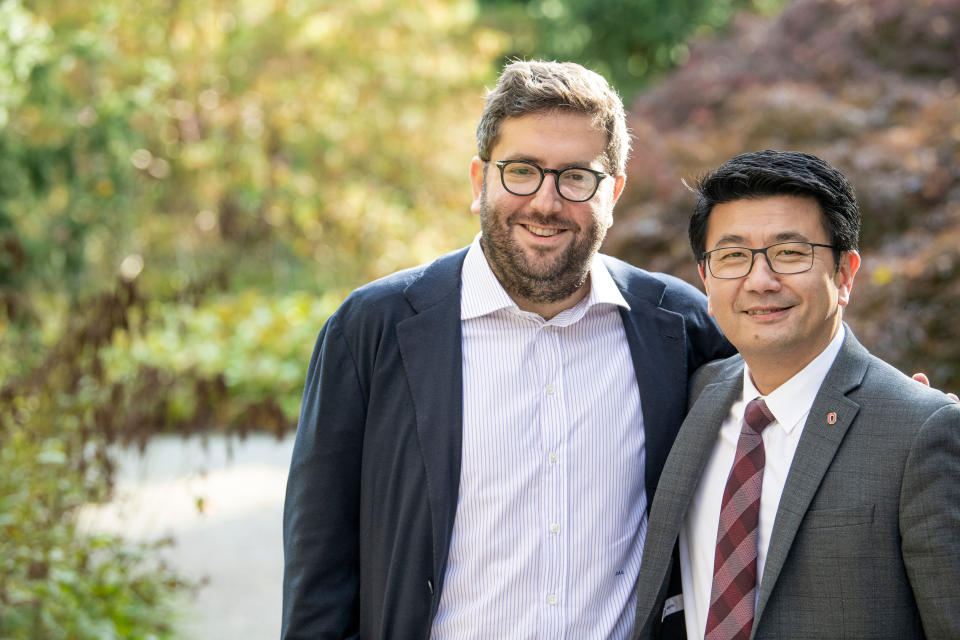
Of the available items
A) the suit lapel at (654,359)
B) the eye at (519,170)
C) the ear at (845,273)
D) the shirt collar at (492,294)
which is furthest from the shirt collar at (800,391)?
the eye at (519,170)

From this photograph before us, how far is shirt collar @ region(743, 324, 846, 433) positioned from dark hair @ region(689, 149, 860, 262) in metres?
0.23

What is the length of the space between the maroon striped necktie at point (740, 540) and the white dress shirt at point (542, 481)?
34 centimetres

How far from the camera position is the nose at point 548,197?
244 cm

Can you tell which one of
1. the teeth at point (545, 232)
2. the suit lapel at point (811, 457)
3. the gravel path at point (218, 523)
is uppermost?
the teeth at point (545, 232)

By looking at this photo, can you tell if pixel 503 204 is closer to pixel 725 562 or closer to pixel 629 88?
pixel 725 562

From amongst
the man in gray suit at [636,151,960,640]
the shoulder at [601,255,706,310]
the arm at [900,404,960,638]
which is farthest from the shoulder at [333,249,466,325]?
the arm at [900,404,960,638]

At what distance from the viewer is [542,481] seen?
238 centimetres

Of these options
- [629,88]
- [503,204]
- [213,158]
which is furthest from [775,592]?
[629,88]

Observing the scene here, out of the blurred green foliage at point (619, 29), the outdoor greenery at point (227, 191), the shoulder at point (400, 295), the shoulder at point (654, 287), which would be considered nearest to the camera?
the shoulder at point (400, 295)

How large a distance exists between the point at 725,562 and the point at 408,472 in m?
0.77

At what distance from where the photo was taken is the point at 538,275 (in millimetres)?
2473

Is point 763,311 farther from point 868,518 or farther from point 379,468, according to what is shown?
point 379,468

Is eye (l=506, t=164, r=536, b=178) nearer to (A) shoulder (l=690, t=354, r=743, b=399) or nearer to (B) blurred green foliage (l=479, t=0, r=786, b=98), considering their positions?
(A) shoulder (l=690, t=354, r=743, b=399)

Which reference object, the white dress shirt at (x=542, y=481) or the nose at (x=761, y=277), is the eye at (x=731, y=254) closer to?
the nose at (x=761, y=277)
